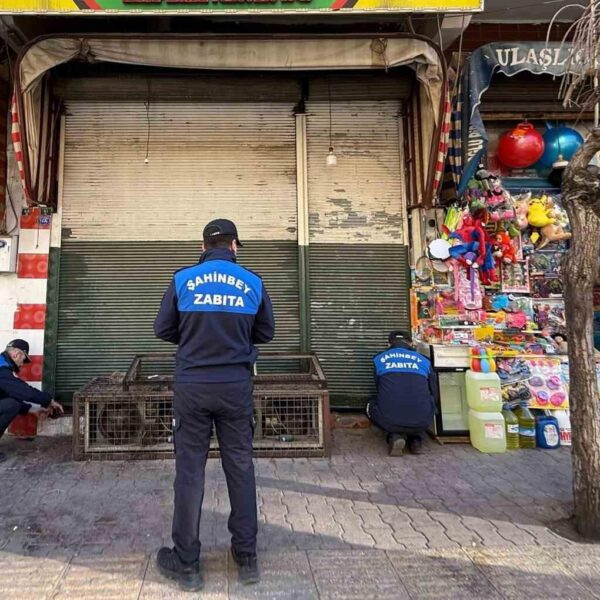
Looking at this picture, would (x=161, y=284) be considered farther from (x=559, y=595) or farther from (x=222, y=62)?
(x=559, y=595)

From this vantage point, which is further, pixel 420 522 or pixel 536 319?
pixel 536 319

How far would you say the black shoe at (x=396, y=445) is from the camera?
4.71m

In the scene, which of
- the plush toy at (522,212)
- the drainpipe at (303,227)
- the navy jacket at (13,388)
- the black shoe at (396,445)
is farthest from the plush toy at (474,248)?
the navy jacket at (13,388)

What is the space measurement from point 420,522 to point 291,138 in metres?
4.67

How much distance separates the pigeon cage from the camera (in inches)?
180

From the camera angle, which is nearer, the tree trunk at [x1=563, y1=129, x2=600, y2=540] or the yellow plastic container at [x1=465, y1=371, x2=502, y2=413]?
the tree trunk at [x1=563, y1=129, x2=600, y2=540]

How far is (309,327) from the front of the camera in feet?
19.0

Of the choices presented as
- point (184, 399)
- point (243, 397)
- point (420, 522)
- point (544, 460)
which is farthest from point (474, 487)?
point (184, 399)

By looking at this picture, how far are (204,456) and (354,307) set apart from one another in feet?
11.4

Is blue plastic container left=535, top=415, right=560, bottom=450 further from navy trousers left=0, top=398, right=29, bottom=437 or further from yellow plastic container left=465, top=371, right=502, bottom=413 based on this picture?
navy trousers left=0, top=398, right=29, bottom=437

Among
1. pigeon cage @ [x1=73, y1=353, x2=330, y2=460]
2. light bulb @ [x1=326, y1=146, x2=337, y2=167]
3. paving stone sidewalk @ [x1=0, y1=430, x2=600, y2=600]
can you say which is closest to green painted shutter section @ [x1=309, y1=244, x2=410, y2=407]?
pigeon cage @ [x1=73, y1=353, x2=330, y2=460]

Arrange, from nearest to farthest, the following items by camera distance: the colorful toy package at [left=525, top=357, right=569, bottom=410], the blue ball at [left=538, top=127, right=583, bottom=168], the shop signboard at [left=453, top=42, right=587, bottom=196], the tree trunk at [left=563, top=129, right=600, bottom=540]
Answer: the tree trunk at [left=563, top=129, right=600, bottom=540]
the shop signboard at [left=453, top=42, right=587, bottom=196]
the colorful toy package at [left=525, top=357, right=569, bottom=410]
the blue ball at [left=538, top=127, right=583, bottom=168]

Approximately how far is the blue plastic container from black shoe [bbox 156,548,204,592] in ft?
13.2

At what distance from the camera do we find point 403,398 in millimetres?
4680
